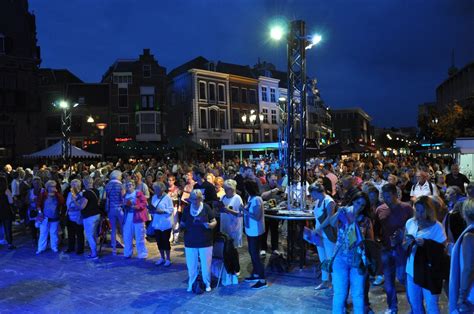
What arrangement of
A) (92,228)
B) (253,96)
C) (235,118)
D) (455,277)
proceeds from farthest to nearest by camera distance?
1. (253,96)
2. (235,118)
3. (92,228)
4. (455,277)

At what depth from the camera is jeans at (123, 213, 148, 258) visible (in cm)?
805

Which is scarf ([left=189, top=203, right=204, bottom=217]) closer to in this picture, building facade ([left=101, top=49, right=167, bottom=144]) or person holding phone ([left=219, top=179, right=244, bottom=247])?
person holding phone ([left=219, top=179, right=244, bottom=247])

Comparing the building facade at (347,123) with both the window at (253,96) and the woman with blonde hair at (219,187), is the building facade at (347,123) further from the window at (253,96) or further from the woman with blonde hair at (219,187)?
the woman with blonde hair at (219,187)

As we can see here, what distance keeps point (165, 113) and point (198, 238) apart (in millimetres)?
35404

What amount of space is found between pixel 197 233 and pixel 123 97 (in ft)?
116

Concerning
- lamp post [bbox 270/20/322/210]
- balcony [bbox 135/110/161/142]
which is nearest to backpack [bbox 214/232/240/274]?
lamp post [bbox 270/20/322/210]

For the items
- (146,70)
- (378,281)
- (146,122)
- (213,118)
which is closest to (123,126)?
(146,122)

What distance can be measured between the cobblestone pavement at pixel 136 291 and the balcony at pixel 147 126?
103 feet

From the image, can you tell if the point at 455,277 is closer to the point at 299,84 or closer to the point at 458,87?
the point at 299,84

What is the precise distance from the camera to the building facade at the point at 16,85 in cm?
3288

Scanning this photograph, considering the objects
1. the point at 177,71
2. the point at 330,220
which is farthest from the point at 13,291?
the point at 177,71

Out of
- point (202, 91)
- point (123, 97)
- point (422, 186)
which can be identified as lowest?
point (422, 186)

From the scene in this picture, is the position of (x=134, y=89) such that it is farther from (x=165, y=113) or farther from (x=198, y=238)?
(x=198, y=238)

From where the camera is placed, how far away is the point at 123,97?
39.1 metres
